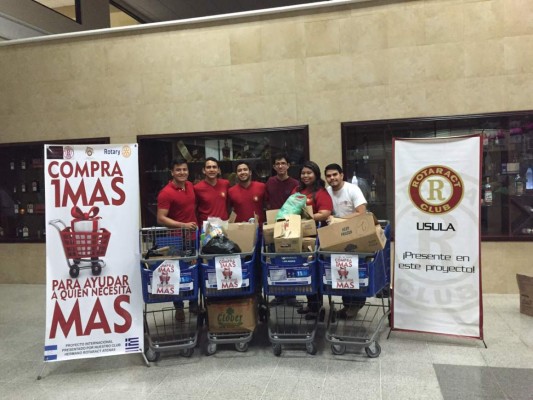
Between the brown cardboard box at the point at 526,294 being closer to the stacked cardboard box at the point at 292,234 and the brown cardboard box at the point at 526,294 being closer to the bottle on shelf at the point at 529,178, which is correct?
the bottle on shelf at the point at 529,178

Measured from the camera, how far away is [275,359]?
3.48m

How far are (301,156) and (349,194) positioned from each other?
170 cm

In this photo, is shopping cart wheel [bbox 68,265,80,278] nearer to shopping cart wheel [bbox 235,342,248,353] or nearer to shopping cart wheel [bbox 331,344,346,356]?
shopping cart wheel [bbox 235,342,248,353]

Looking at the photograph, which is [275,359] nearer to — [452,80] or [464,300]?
[464,300]

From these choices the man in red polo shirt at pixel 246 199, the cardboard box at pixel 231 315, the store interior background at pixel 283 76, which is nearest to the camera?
the cardboard box at pixel 231 315

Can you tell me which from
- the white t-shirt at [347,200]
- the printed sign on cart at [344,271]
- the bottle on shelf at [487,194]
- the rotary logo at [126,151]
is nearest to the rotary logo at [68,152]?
the rotary logo at [126,151]

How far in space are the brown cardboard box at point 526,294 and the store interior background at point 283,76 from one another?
32.5 inches

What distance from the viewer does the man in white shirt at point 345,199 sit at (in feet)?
13.2

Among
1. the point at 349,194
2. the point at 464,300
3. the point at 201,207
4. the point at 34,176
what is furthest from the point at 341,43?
the point at 34,176

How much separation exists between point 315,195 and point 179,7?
302 inches

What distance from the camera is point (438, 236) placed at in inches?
144

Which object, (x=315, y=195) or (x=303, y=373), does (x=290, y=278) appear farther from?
(x=315, y=195)

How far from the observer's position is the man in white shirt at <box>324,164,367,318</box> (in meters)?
4.02

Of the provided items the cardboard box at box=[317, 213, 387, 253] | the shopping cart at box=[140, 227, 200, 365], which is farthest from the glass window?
the shopping cart at box=[140, 227, 200, 365]
